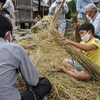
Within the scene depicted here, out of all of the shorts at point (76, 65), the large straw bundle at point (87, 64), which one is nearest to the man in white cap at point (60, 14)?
the shorts at point (76, 65)

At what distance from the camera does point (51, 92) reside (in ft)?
8.63

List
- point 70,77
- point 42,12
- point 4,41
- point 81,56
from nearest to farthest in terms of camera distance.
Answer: point 4,41, point 81,56, point 70,77, point 42,12

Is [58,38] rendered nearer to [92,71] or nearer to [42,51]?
[92,71]

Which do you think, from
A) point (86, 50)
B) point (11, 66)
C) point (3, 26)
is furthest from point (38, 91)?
point (86, 50)

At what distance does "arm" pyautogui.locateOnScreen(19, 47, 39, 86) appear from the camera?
205 cm

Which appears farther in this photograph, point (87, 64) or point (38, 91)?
point (87, 64)

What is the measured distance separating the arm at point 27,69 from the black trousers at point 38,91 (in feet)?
0.31

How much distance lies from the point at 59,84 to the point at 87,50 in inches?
24.6

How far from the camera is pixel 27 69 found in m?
2.12

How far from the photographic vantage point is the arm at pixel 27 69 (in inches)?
80.7

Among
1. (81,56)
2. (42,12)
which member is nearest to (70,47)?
(81,56)

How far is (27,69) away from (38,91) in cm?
35

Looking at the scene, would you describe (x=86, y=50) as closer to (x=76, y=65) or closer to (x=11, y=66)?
(x=76, y=65)

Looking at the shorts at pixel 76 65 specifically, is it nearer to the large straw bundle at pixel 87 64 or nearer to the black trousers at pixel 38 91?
the large straw bundle at pixel 87 64
